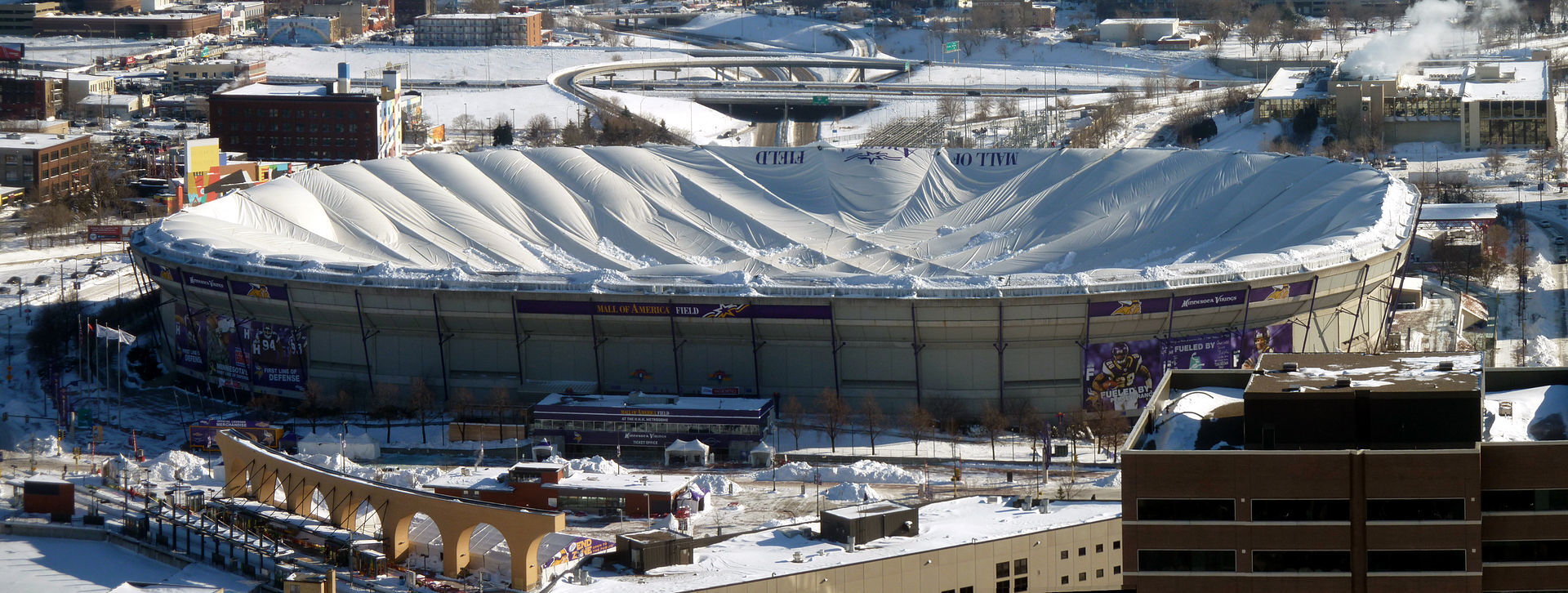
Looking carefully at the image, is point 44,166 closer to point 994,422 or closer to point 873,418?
point 873,418

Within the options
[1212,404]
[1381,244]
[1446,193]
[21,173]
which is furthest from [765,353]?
[21,173]

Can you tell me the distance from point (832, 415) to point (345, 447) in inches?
577

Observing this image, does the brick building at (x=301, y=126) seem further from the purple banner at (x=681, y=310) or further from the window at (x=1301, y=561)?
the window at (x=1301, y=561)

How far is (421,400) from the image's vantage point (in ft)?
231

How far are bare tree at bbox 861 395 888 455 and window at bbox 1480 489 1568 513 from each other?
40019 mm

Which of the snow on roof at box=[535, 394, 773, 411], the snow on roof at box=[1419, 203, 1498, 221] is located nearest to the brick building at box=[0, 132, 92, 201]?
the snow on roof at box=[535, 394, 773, 411]

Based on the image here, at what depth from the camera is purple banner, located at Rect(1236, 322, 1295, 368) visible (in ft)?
235

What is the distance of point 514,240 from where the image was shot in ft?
281

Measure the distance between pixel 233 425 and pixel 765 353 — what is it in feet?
54.7

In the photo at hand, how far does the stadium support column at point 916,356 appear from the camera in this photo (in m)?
69.1

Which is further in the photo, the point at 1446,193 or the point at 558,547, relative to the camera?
the point at 1446,193

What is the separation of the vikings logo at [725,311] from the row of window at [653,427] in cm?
420

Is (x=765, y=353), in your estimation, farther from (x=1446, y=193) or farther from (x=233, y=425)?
(x=1446, y=193)

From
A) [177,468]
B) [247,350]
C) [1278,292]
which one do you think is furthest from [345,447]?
[1278,292]
